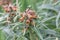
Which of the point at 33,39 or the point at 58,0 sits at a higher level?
the point at 58,0

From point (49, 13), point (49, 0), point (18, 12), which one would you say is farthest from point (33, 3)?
point (49, 0)

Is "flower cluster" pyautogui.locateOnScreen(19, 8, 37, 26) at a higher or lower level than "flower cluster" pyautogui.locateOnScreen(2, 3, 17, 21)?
lower

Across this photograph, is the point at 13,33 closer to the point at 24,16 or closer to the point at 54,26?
the point at 24,16

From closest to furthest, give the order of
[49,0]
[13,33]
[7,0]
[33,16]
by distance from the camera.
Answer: [33,16] → [13,33] → [7,0] → [49,0]

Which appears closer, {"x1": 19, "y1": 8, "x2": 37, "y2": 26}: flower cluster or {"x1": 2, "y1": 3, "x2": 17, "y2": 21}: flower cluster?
{"x1": 19, "y1": 8, "x2": 37, "y2": 26}: flower cluster

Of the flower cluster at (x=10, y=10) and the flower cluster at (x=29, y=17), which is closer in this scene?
the flower cluster at (x=29, y=17)

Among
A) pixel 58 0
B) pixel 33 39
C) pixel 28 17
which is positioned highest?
pixel 58 0

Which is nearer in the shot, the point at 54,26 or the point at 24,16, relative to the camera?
the point at 24,16

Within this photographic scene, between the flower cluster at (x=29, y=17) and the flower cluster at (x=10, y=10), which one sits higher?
the flower cluster at (x=10, y=10)

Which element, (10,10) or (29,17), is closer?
(29,17)

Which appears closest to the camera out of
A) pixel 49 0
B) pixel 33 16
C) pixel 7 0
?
pixel 33 16
